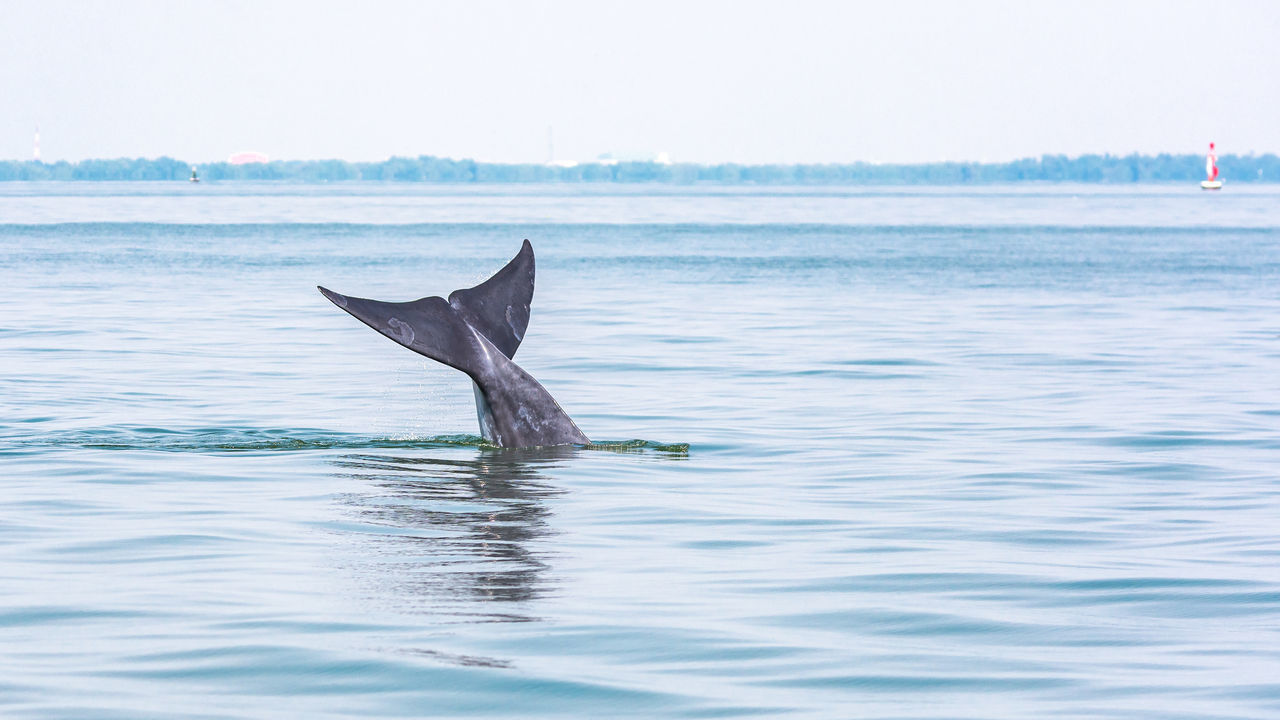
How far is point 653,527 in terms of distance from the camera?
11.7 meters

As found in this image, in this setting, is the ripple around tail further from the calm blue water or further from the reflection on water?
the reflection on water

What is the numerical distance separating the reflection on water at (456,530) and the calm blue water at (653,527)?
5 cm

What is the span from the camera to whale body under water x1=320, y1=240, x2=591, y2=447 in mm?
13273

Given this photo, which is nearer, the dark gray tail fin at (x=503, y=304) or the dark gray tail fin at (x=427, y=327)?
the dark gray tail fin at (x=427, y=327)

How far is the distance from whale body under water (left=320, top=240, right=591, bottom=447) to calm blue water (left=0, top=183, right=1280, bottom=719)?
1.12 ft

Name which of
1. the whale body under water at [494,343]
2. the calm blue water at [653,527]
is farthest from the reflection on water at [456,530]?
the whale body under water at [494,343]

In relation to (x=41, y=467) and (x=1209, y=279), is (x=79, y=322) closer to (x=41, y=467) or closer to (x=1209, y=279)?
(x=41, y=467)

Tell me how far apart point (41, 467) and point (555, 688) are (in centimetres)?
802

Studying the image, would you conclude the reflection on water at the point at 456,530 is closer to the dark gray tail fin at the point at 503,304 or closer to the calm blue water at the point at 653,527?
the calm blue water at the point at 653,527

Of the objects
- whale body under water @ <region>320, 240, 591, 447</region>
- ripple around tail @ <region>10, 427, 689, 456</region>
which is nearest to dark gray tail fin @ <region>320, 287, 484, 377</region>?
whale body under water @ <region>320, 240, 591, 447</region>

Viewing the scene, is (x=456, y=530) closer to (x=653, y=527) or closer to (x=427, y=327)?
(x=653, y=527)

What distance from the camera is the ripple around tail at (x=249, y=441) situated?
50.7 feet

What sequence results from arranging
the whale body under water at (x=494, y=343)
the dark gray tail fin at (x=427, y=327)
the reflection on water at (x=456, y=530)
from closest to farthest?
the reflection on water at (x=456, y=530), the dark gray tail fin at (x=427, y=327), the whale body under water at (x=494, y=343)

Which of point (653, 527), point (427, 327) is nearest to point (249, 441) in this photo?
point (427, 327)
